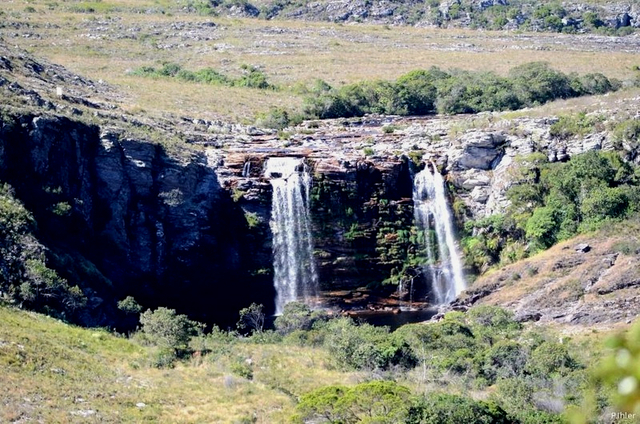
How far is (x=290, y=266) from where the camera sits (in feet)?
178

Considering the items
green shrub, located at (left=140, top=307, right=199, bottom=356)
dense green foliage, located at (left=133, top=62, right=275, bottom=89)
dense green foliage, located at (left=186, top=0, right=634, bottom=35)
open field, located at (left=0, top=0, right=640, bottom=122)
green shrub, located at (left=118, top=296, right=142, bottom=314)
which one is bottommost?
green shrub, located at (left=140, top=307, right=199, bottom=356)

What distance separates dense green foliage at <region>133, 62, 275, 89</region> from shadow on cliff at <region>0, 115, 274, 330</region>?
31676mm

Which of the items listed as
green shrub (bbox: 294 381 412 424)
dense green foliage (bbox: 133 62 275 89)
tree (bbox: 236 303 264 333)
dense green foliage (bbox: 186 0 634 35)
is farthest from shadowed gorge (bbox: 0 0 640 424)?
Result: dense green foliage (bbox: 186 0 634 35)

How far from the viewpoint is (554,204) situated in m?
50.6

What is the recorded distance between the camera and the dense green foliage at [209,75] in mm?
85812

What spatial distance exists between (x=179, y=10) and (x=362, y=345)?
92.7 metres

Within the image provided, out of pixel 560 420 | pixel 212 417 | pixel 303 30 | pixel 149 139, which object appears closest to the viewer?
pixel 560 420

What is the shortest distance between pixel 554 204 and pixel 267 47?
57.2m

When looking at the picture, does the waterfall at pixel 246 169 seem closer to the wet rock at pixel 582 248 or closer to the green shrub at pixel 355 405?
the wet rock at pixel 582 248

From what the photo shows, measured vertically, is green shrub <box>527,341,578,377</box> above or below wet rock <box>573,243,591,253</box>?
below

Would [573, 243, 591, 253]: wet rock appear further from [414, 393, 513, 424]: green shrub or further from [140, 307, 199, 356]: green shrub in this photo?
[414, 393, 513, 424]: green shrub

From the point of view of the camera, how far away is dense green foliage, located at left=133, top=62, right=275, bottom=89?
85.8 m

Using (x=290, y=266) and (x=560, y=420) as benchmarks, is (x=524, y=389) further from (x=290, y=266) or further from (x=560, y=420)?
(x=290, y=266)

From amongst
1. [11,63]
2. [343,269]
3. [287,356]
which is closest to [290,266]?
[343,269]
